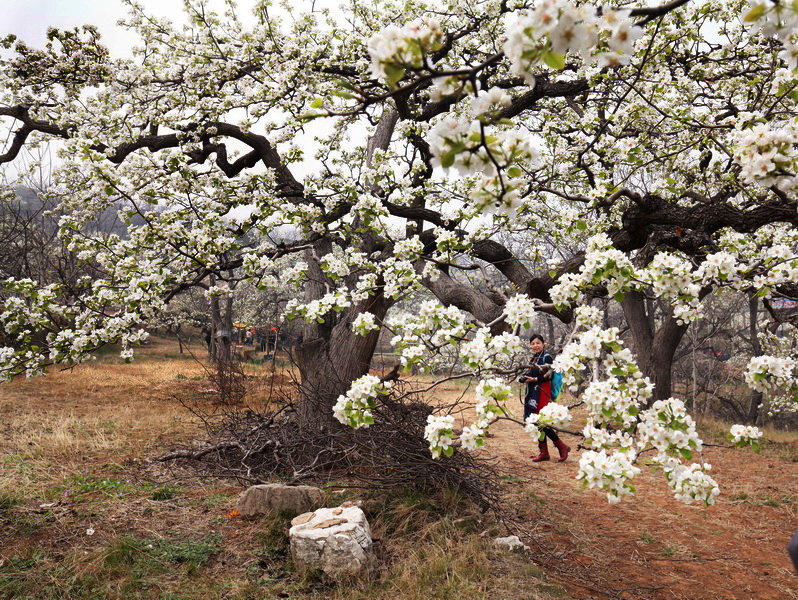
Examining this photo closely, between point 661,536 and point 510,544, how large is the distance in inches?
80.6

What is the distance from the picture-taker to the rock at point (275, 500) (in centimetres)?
478

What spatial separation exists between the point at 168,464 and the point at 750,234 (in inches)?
304

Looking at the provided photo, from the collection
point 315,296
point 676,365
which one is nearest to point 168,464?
point 315,296

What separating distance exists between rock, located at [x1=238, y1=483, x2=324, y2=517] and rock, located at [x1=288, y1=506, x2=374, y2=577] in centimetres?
74

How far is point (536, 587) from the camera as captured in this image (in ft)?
12.1

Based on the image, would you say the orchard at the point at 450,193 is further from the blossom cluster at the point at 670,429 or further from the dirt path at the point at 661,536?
the dirt path at the point at 661,536

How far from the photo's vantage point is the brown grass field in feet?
11.9

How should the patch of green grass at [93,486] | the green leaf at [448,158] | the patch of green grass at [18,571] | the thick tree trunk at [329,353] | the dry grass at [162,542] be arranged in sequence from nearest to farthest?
the green leaf at [448,158], the patch of green grass at [18,571], the dry grass at [162,542], the patch of green grass at [93,486], the thick tree trunk at [329,353]

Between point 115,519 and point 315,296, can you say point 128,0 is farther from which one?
point 115,519

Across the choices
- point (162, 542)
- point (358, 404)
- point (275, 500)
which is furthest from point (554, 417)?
point (162, 542)

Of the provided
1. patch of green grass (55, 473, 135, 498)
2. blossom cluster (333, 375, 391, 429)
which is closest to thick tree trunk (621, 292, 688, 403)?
blossom cluster (333, 375, 391, 429)

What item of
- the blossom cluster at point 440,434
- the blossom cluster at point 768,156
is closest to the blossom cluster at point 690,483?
the blossom cluster at point 440,434

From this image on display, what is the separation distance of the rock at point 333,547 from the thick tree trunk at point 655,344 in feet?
25.8

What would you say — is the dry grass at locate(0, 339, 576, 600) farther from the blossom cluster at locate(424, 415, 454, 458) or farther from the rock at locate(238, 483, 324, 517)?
the blossom cluster at locate(424, 415, 454, 458)
